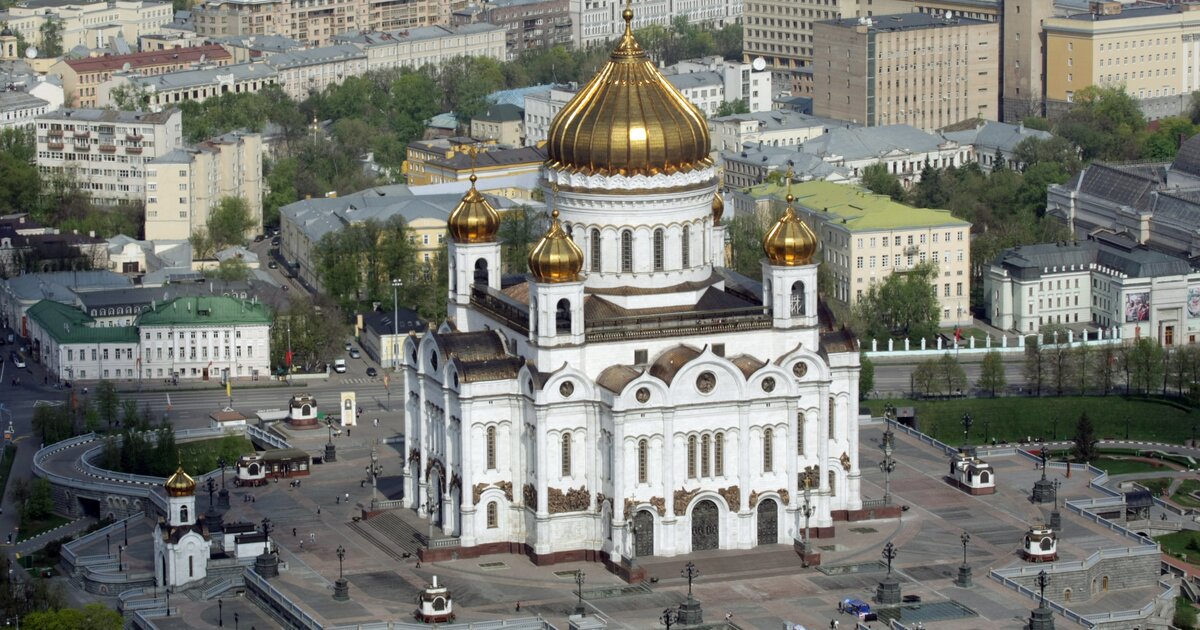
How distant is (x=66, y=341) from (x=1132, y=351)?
46.8 metres

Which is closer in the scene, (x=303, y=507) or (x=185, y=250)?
(x=303, y=507)

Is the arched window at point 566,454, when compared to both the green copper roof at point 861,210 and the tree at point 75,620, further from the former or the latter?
the green copper roof at point 861,210

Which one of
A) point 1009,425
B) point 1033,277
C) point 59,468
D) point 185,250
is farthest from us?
point 185,250

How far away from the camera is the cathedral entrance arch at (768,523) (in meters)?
124

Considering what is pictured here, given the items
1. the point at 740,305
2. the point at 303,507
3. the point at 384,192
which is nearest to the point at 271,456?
the point at 303,507

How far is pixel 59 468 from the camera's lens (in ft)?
472

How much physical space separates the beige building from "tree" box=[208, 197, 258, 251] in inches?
48.0

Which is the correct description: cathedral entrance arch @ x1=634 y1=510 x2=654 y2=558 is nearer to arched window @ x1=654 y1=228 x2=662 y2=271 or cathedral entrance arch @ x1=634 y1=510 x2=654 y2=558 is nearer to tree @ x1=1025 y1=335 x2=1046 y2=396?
arched window @ x1=654 y1=228 x2=662 y2=271

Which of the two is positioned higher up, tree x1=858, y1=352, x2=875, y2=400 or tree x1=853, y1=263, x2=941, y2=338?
tree x1=853, y1=263, x2=941, y2=338

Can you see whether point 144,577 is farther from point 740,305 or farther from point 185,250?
point 185,250

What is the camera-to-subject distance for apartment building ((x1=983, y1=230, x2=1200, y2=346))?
561 feet

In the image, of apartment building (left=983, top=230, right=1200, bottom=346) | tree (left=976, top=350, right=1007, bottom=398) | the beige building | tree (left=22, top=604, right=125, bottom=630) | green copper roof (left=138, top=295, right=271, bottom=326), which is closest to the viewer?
tree (left=22, top=604, right=125, bottom=630)

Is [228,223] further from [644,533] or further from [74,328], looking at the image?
[644,533]

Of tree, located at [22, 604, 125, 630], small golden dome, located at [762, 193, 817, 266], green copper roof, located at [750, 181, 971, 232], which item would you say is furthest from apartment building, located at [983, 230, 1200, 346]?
tree, located at [22, 604, 125, 630]
